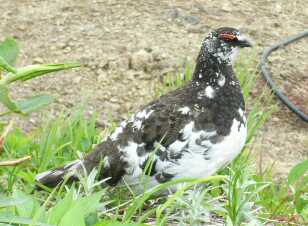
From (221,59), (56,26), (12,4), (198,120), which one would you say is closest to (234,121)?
(198,120)

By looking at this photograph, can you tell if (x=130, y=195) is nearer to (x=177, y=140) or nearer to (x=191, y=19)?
(x=177, y=140)

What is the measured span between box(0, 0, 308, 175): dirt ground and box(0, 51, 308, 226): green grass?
371 millimetres

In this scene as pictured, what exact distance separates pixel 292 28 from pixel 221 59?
2876mm

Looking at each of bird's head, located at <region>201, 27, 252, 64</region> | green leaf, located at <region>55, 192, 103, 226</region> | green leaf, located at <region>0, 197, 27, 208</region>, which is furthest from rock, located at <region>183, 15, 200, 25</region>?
green leaf, located at <region>0, 197, 27, 208</region>

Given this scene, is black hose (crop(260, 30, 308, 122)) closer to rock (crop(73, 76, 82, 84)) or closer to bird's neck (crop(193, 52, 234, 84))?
rock (crop(73, 76, 82, 84))

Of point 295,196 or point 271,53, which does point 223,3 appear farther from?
point 295,196

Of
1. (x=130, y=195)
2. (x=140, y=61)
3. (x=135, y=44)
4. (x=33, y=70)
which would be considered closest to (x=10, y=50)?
(x=33, y=70)

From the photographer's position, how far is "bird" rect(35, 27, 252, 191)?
134 inches

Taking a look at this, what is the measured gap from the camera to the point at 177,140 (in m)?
3.43

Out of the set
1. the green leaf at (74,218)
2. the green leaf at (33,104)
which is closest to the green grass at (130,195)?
the green leaf at (74,218)

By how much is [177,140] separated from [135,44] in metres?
2.70

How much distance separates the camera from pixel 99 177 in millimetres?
3562

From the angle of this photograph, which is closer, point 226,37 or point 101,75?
point 226,37

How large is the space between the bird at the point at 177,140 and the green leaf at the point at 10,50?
1.62 m
